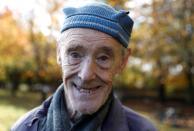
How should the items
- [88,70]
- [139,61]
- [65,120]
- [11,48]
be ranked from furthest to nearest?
1. [139,61]
2. [11,48]
3. [65,120]
4. [88,70]

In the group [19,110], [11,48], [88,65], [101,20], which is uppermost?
[11,48]

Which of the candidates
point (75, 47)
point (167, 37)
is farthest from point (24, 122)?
point (167, 37)

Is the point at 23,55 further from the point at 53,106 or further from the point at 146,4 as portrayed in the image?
the point at 53,106

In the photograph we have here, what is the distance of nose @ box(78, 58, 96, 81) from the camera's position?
1663 mm

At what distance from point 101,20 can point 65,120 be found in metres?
0.45

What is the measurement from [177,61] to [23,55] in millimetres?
7916

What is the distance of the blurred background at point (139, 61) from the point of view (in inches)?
505

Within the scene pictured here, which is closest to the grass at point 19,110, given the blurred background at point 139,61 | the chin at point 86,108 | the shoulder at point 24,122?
the blurred background at point 139,61

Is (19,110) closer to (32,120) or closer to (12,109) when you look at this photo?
(12,109)

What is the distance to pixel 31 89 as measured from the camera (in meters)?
25.0

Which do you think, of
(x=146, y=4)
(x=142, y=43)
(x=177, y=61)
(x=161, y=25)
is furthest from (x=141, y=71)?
(x=146, y=4)

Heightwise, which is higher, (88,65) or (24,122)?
(88,65)

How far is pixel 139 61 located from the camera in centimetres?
2370

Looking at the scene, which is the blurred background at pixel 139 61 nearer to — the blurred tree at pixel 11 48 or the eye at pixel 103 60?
the blurred tree at pixel 11 48
